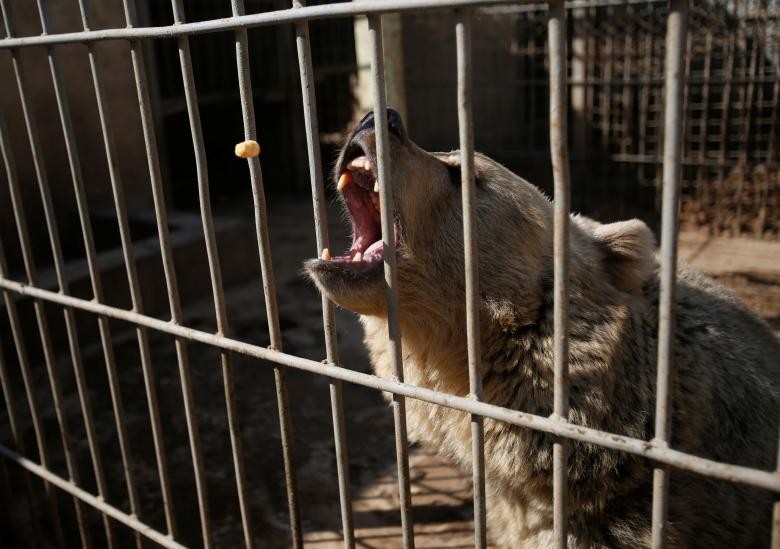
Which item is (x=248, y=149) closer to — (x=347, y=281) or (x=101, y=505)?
(x=347, y=281)

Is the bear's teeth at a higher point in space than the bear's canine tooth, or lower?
higher

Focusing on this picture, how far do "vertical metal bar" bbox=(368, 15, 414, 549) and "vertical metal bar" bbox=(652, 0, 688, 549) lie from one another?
67cm

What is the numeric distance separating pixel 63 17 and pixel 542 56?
6.27 meters

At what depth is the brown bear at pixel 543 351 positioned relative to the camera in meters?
2.31

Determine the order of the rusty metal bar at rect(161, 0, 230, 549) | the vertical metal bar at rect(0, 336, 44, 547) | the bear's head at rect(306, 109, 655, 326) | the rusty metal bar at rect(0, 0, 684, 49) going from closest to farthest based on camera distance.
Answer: the rusty metal bar at rect(0, 0, 684, 49), the rusty metal bar at rect(161, 0, 230, 549), the bear's head at rect(306, 109, 655, 326), the vertical metal bar at rect(0, 336, 44, 547)

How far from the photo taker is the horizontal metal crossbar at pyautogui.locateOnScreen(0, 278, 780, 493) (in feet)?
4.68

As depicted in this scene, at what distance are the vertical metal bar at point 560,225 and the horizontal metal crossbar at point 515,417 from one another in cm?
7

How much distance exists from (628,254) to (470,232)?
3.63ft

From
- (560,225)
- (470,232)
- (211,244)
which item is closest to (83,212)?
(211,244)

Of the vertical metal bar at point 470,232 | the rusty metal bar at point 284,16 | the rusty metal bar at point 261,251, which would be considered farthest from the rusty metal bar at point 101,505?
the rusty metal bar at point 284,16

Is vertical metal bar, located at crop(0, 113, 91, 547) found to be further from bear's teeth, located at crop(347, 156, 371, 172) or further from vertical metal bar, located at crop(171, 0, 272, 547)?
bear's teeth, located at crop(347, 156, 371, 172)

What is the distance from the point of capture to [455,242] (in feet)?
8.14

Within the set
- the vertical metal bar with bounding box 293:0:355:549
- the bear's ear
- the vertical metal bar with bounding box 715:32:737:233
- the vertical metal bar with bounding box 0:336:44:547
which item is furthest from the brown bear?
the vertical metal bar with bounding box 715:32:737:233

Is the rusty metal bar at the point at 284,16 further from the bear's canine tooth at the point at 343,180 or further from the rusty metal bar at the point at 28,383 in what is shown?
the rusty metal bar at the point at 28,383
